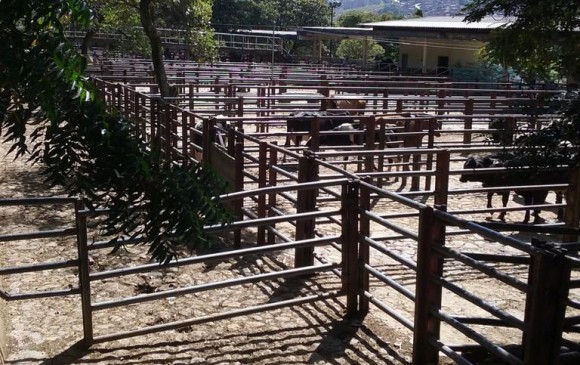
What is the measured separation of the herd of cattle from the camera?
9.01 metres

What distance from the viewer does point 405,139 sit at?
498 inches

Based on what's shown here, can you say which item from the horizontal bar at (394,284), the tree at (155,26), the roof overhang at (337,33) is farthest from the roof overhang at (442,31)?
the horizontal bar at (394,284)

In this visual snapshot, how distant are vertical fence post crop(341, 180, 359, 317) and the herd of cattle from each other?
4.11 ft

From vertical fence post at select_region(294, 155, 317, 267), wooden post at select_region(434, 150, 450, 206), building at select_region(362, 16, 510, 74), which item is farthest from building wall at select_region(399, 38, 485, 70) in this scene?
vertical fence post at select_region(294, 155, 317, 267)

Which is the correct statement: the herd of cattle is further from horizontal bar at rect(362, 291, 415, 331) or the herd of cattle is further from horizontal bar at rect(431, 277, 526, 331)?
horizontal bar at rect(362, 291, 415, 331)

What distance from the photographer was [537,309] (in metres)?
3.52

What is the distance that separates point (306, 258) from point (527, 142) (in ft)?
9.74

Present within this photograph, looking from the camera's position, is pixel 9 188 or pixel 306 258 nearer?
pixel 306 258

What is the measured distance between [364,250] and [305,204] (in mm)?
918

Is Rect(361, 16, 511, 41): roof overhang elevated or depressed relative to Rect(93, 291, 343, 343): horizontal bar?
elevated

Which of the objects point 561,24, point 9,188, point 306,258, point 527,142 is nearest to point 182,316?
point 306,258

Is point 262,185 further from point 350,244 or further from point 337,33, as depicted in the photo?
point 337,33

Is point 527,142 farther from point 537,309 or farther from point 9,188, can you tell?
point 9,188

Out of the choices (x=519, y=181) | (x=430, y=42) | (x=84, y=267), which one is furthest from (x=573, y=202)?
(x=430, y=42)
